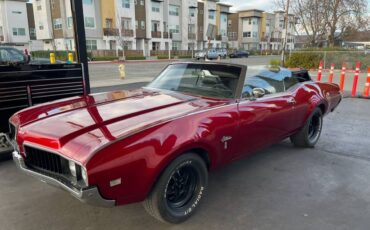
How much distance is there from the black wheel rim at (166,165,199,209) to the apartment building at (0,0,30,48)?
48479 millimetres

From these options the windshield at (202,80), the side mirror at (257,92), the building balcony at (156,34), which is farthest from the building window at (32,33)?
the side mirror at (257,92)

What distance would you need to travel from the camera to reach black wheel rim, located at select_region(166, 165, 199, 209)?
2898 millimetres

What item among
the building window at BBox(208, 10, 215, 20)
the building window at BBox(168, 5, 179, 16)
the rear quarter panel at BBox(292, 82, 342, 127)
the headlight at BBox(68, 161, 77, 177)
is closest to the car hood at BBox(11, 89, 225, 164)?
the headlight at BBox(68, 161, 77, 177)

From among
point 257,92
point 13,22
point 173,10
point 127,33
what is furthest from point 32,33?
point 257,92

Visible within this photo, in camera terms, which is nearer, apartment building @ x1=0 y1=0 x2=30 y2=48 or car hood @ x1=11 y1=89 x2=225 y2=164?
car hood @ x1=11 y1=89 x2=225 y2=164

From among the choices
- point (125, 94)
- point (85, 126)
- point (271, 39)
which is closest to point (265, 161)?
point (125, 94)

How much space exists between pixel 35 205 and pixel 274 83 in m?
3.46

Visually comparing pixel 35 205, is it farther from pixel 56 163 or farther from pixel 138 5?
pixel 138 5

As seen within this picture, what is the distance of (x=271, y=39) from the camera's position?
265ft

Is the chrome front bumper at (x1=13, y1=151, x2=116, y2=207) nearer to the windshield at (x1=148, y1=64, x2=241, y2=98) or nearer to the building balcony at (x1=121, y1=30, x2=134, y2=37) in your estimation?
the windshield at (x1=148, y1=64, x2=241, y2=98)

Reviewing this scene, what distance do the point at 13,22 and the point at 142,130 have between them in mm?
51815

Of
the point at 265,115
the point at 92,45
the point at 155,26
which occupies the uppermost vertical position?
the point at 155,26

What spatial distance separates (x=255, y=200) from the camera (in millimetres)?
3430

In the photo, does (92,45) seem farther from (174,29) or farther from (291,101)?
(291,101)
